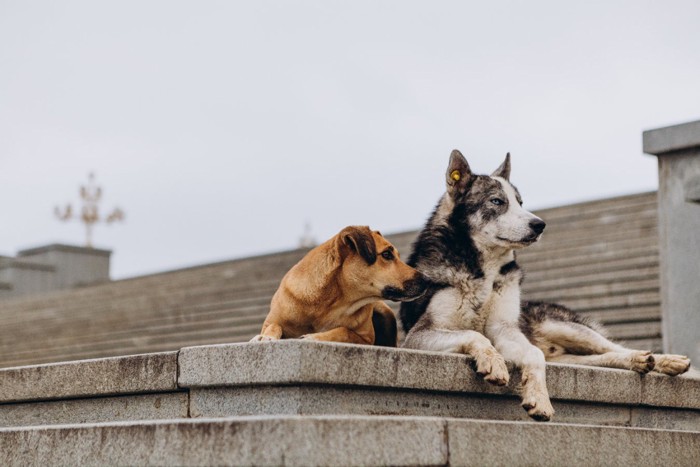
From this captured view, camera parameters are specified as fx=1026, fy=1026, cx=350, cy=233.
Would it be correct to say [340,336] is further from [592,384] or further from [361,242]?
[592,384]

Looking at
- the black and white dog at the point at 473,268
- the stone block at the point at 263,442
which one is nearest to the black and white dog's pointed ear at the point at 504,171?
the black and white dog at the point at 473,268

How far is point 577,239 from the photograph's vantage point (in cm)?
1266

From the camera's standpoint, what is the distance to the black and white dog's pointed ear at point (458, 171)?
5.96m

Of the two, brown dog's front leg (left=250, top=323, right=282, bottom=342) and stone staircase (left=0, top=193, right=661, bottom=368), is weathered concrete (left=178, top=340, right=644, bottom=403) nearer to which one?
brown dog's front leg (left=250, top=323, right=282, bottom=342)

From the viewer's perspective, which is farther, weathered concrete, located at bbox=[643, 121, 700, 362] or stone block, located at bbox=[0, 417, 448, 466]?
weathered concrete, located at bbox=[643, 121, 700, 362]

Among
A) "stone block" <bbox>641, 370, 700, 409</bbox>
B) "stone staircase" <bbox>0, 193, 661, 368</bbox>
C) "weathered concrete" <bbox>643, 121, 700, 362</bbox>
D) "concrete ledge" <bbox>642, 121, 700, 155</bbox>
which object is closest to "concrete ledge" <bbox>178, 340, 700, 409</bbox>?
"stone block" <bbox>641, 370, 700, 409</bbox>

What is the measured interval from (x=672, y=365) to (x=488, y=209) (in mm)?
1659

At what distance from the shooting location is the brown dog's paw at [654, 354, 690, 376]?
20.9 ft

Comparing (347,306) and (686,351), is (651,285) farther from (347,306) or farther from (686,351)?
(347,306)

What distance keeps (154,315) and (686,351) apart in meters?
8.54

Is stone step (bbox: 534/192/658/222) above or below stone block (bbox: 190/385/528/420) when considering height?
above

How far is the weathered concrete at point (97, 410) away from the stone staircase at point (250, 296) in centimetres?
549

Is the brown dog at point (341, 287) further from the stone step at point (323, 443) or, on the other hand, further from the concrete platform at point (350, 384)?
the stone step at point (323, 443)

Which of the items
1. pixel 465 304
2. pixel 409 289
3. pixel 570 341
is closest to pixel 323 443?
pixel 409 289
